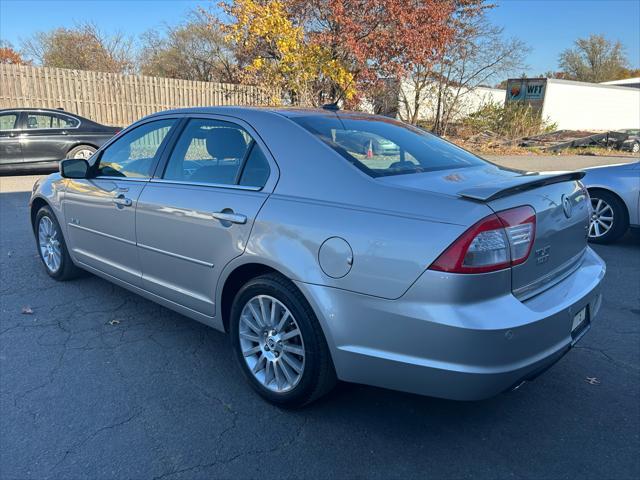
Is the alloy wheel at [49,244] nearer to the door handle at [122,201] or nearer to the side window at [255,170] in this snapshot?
the door handle at [122,201]

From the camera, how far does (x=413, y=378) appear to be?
2355 millimetres

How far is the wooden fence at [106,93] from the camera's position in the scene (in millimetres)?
14266

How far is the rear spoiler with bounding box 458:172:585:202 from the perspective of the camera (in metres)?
2.30

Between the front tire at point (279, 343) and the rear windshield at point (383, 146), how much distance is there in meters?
0.80

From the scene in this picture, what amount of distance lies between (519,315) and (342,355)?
841mm

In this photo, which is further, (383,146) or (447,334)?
(383,146)

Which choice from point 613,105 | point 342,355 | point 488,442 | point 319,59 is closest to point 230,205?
point 342,355

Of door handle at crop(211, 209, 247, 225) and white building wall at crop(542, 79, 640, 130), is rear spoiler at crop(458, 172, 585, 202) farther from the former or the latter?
white building wall at crop(542, 79, 640, 130)

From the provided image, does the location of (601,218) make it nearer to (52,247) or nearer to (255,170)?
(255,170)

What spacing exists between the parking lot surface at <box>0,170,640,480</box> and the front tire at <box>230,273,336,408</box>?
0.15 m

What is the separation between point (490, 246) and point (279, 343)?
1.27m

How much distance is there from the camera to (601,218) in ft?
21.7

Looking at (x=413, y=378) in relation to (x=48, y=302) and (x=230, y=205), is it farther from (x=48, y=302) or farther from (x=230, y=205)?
(x=48, y=302)

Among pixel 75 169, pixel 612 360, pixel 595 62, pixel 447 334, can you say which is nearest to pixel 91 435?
pixel 447 334
